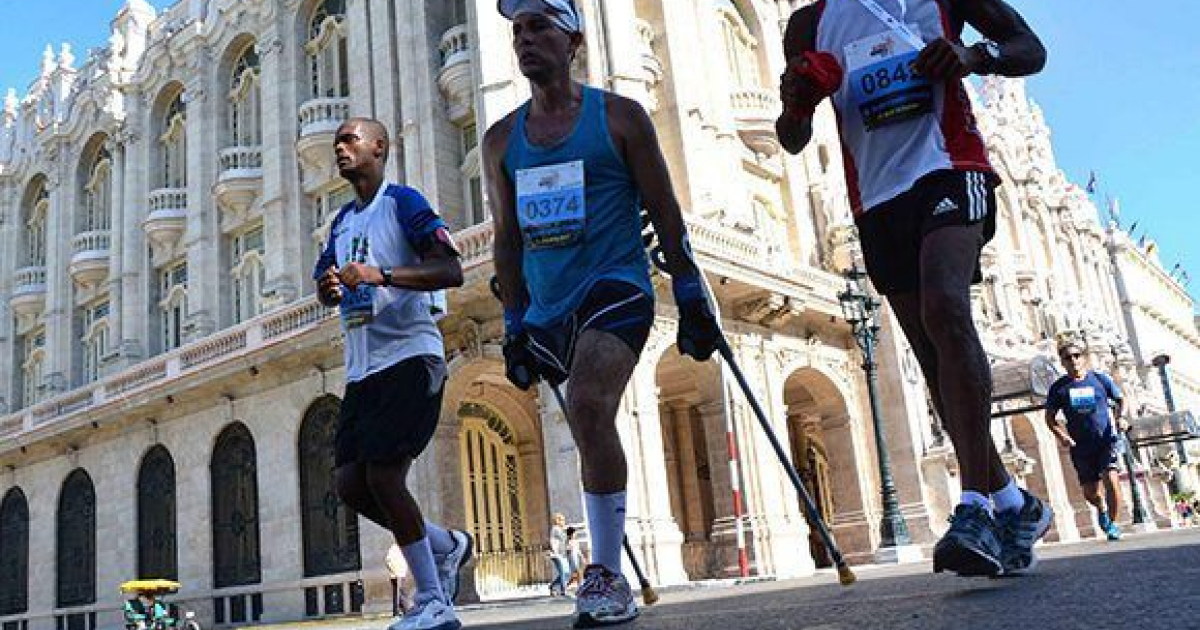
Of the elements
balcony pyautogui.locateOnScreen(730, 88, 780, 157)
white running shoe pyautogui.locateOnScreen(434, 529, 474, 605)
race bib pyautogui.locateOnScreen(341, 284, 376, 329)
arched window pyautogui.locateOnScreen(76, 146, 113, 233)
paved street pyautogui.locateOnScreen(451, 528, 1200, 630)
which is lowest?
paved street pyautogui.locateOnScreen(451, 528, 1200, 630)

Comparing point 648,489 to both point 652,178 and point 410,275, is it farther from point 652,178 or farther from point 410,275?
point 652,178

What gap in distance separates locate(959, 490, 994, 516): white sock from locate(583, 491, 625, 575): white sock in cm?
109

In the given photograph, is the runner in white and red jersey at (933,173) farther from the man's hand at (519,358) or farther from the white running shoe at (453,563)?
the white running shoe at (453,563)

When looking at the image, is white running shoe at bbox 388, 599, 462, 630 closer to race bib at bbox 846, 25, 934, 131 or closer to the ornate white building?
race bib at bbox 846, 25, 934, 131

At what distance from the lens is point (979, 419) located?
332 centimetres

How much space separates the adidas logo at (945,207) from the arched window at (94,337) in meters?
28.7

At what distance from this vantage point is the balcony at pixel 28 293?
30828 millimetres

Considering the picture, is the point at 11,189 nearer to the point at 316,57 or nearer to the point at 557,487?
the point at 316,57

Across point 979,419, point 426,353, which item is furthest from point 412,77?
point 979,419

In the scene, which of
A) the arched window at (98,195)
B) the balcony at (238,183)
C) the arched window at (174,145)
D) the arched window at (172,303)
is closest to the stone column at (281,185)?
the balcony at (238,183)

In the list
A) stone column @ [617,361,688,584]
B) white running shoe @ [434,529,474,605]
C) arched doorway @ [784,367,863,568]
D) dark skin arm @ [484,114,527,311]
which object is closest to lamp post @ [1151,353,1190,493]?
arched doorway @ [784,367,863,568]

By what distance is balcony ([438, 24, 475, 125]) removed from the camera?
20.3 m

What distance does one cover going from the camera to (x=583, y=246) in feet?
12.0

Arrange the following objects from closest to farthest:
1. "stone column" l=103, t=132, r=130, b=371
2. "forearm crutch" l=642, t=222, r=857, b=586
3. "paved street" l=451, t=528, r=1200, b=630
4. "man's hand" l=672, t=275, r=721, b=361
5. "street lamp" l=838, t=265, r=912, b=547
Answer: "paved street" l=451, t=528, r=1200, b=630 < "man's hand" l=672, t=275, r=721, b=361 < "forearm crutch" l=642, t=222, r=857, b=586 < "street lamp" l=838, t=265, r=912, b=547 < "stone column" l=103, t=132, r=130, b=371
